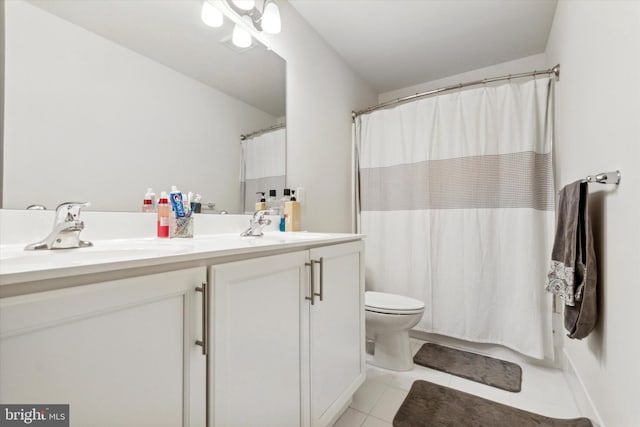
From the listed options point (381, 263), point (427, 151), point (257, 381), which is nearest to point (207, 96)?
point (257, 381)

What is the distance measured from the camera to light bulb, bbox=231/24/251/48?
4.68 ft

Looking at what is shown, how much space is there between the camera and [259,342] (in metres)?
0.81

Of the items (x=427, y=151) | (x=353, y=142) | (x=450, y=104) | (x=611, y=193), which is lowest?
(x=611, y=193)

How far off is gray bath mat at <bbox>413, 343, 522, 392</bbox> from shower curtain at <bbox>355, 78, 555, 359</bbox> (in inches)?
4.9

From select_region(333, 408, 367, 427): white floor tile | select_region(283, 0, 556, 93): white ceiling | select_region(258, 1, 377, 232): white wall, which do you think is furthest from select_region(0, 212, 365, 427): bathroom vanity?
select_region(283, 0, 556, 93): white ceiling

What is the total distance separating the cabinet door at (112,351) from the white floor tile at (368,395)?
1019 millimetres

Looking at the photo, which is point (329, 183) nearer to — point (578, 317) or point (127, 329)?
point (578, 317)

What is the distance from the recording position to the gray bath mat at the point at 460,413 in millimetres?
1258

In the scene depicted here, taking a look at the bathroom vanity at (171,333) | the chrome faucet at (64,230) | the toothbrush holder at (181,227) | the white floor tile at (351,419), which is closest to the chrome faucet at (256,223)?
the toothbrush holder at (181,227)

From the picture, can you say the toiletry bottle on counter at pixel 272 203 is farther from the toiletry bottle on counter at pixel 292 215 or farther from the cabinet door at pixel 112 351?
the cabinet door at pixel 112 351

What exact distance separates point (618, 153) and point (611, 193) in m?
0.16

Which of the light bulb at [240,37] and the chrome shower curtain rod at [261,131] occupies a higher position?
the light bulb at [240,37]

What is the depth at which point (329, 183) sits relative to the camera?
2133 mm

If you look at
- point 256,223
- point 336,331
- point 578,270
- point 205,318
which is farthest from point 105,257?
point 578,270
